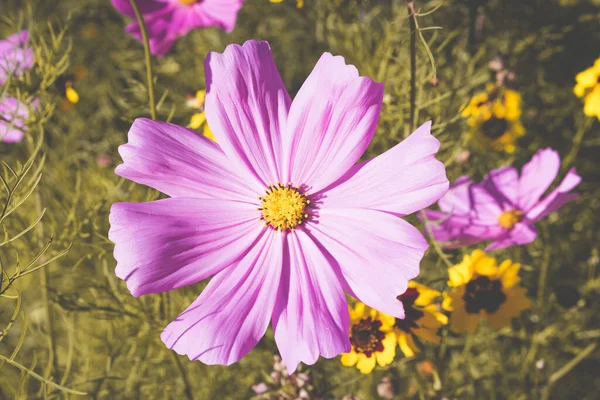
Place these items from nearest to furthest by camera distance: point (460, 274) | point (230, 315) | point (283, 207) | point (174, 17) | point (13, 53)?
point (230, 315)
point (283, 207)
point (460, 274)
point (13, 53)
point (174, 17)

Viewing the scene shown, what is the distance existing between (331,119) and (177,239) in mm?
267

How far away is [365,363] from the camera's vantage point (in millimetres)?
872

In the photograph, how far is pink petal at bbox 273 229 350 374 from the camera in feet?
2.30

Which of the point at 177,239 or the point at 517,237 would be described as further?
the point at 517,237

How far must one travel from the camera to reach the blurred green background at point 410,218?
1111 mm

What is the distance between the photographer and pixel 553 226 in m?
1.49

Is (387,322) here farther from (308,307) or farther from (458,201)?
(458,201)

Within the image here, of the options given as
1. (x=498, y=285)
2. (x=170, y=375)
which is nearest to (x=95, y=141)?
(x=170, y=375)

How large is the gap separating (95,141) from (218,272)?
127 cm

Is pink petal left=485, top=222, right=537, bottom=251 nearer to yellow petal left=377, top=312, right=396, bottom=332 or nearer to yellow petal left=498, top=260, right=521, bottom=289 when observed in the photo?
yellow petal left=498, top=260, right=521, bottom=289

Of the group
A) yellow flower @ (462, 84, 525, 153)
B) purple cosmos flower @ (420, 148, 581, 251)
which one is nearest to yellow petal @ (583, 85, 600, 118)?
purple cosmos flower @ (420, 148, 581, 251)

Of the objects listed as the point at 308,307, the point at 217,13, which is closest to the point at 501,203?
the point at 308,307

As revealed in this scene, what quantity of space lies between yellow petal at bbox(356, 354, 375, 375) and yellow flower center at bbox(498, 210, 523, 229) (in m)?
0.43

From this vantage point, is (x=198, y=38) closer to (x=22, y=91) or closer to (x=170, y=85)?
(x=170, y=85)
